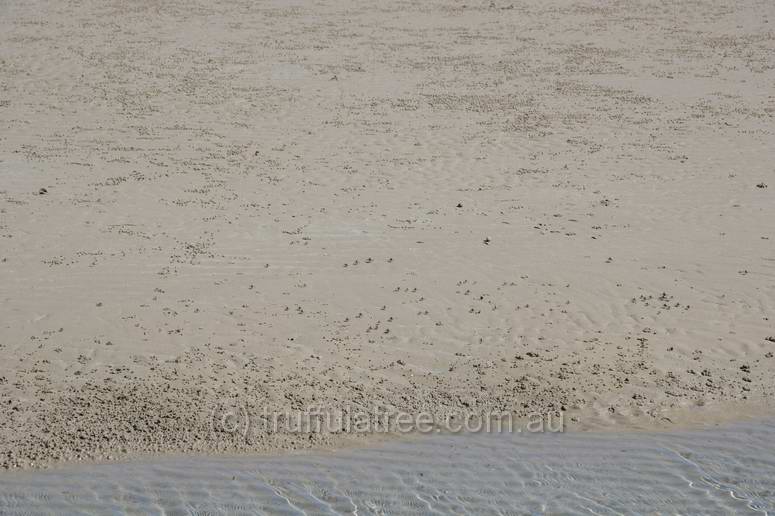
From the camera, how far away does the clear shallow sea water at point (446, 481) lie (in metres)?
5.17

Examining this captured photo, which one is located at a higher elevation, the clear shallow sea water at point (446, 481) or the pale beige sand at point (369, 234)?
the pale beige sand at point (369, 234)

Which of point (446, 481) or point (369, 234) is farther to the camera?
point (369, 234)

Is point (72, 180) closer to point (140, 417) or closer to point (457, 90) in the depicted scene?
point (140, 417)

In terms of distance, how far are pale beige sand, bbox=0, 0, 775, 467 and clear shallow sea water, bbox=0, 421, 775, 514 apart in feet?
0.97

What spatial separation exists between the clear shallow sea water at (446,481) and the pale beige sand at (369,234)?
29 cm

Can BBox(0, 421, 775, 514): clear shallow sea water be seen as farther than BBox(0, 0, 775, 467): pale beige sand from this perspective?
No

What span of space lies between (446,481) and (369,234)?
427 cm

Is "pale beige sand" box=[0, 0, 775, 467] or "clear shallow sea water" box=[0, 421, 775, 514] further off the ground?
"pale beige sand" box=[0, 0, 775, 467]

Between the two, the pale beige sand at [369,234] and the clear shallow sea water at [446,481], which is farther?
the pale beige sand at [369,234]

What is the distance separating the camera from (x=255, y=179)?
1106 centimetres

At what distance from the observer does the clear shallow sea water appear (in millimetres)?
5168

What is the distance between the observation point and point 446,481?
5.42m

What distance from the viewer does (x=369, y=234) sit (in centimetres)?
933

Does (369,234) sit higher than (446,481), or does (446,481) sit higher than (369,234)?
(369,234)
